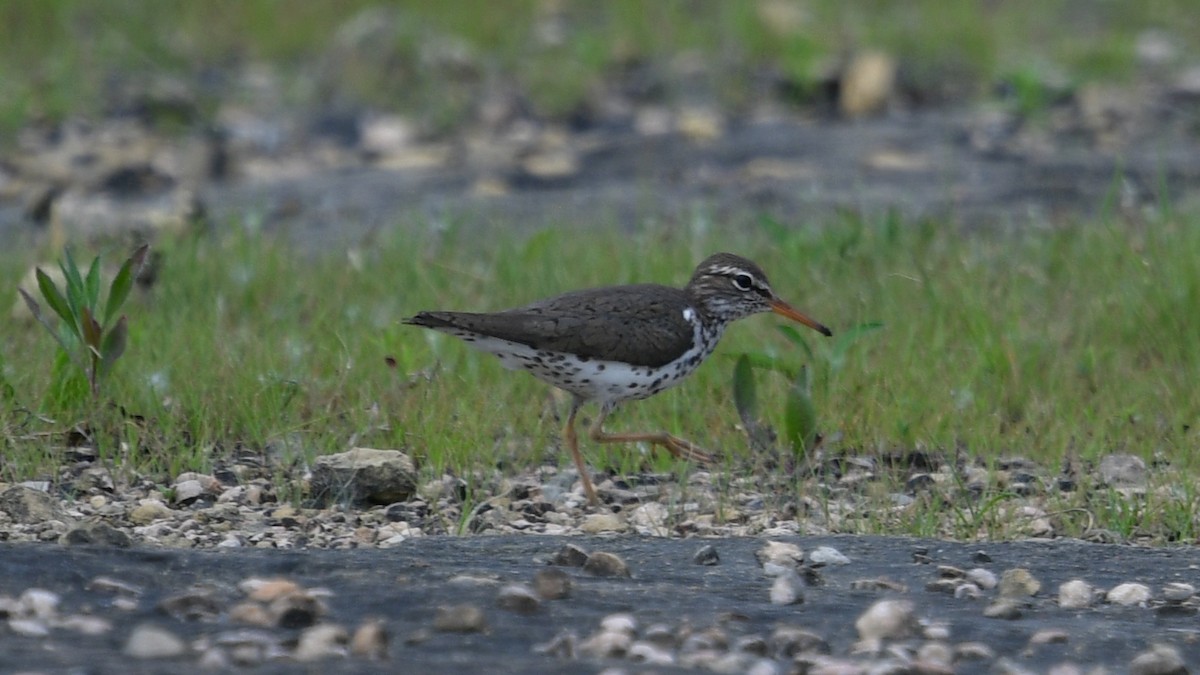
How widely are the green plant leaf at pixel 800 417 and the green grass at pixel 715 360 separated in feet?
0.57

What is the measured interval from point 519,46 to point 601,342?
9.38 m

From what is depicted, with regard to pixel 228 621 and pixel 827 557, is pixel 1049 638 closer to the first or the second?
pixel 827 557

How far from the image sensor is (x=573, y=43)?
50.8ft

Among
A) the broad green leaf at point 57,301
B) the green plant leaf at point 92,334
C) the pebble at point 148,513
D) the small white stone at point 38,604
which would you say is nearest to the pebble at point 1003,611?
the small white stone at point 38,604

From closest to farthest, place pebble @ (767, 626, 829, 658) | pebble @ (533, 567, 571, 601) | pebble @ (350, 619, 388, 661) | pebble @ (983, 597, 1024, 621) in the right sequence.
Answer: pebble @ (350, 619, 388, 661)
pebble @ (767, 626, 829, 658)
pebble @ (533, 567, 571, 601)
pebble @ (983, 597, 1024, 621)

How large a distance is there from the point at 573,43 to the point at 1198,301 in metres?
8.46

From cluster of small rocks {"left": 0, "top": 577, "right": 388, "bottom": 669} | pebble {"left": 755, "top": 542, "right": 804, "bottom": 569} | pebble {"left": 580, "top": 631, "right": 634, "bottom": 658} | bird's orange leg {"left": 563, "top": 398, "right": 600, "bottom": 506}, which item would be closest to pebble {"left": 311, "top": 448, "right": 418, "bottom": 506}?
bird's orange leg {"left": 563, "top": 398, "right": 600, "bottom": 506}

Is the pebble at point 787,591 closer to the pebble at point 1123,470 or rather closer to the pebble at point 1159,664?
the pebble at point 1159,664

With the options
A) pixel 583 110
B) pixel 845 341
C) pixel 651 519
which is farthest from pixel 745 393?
pixel 583 110

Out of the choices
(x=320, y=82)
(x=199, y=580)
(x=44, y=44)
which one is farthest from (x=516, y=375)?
(x=44, y=44)

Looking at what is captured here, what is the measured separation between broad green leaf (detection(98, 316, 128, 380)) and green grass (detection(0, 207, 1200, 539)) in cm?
21

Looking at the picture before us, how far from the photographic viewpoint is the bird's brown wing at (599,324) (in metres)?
6.45

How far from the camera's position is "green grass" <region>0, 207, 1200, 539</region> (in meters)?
6.52

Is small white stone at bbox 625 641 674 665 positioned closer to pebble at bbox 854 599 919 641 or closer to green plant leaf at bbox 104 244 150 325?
pebble at bbox 854 599 919 641
